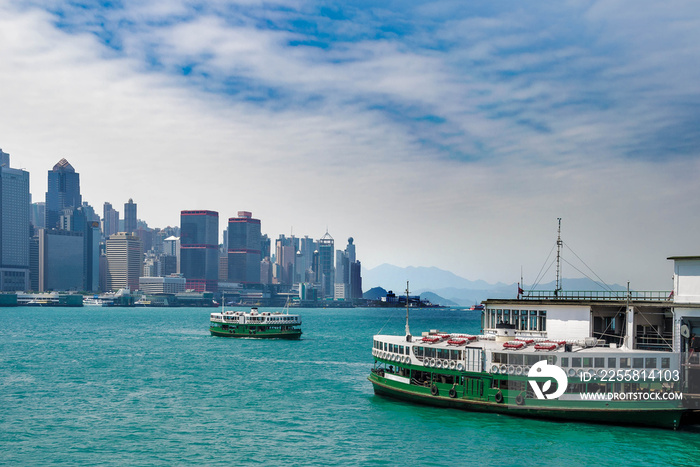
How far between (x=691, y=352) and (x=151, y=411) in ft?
151

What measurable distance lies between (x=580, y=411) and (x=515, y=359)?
6.19 meters

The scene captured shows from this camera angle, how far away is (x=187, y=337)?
6161 inches

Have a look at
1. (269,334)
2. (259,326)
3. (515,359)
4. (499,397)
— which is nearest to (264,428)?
(499,397)

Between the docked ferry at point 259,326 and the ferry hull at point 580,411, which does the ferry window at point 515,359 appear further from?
the docked ferry at point 259,326

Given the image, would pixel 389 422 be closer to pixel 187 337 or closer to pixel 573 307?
pixel 573 307

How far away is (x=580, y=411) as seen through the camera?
164 feet

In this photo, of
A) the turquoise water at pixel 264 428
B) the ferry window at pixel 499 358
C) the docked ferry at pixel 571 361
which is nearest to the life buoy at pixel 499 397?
the docked ferry at pixel 571 361

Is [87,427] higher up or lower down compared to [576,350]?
lower down

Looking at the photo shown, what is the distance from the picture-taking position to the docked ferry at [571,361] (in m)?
48.9

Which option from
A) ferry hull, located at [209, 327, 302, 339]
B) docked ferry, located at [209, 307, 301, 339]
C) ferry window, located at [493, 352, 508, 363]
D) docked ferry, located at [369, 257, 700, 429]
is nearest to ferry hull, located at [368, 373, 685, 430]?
docked ferry, located at [369, 257, 700, 429]

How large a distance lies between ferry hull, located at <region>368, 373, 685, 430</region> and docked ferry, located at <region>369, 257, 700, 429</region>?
7cm

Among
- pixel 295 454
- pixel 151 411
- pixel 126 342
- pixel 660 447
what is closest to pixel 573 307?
pixel 660 447

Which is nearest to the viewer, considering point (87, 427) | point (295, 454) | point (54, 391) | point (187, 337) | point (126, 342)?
point (295, 454)

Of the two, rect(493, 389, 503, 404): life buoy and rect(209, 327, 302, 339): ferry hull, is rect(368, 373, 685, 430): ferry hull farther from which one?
rect(209, 327, 302, 339): ferry hull
